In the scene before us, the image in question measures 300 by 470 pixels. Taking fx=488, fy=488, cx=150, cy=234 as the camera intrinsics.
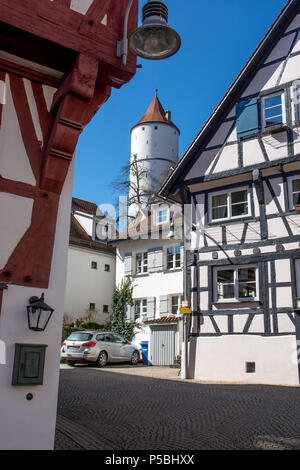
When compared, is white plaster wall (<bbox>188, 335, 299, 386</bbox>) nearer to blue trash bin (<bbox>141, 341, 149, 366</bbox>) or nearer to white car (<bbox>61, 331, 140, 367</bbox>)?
white car (<bbox>61, 331, 140, 367</bbox>)

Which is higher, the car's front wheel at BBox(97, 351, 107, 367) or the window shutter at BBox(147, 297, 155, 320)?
the window shutter at BBox(147, 297, 155, 320)

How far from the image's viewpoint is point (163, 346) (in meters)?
23.8

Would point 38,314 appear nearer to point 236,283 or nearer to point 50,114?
point 50,114

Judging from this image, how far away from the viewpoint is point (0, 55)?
18.6 ft

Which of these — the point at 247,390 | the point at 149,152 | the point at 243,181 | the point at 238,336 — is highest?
the point at 149,152

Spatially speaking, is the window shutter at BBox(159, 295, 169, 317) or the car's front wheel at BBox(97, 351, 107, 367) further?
the window shutter at BBox(159, 295, 169, 317)

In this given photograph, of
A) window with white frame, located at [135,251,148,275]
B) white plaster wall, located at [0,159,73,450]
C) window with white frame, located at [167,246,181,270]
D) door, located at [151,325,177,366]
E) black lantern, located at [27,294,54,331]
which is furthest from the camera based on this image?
window with white frame, located at [135,251,148,275]

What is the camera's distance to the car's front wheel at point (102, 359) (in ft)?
65.3

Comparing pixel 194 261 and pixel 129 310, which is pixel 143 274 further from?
pixel 194 261

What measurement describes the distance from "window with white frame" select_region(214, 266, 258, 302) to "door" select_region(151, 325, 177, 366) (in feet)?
26.0

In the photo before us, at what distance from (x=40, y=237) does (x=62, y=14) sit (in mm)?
2603

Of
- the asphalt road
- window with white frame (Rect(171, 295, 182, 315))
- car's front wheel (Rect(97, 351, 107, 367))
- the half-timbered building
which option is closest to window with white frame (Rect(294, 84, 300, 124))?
the half-timbered building

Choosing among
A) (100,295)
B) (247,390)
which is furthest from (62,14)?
(100,295)

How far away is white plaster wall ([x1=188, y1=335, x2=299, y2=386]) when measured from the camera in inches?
557
